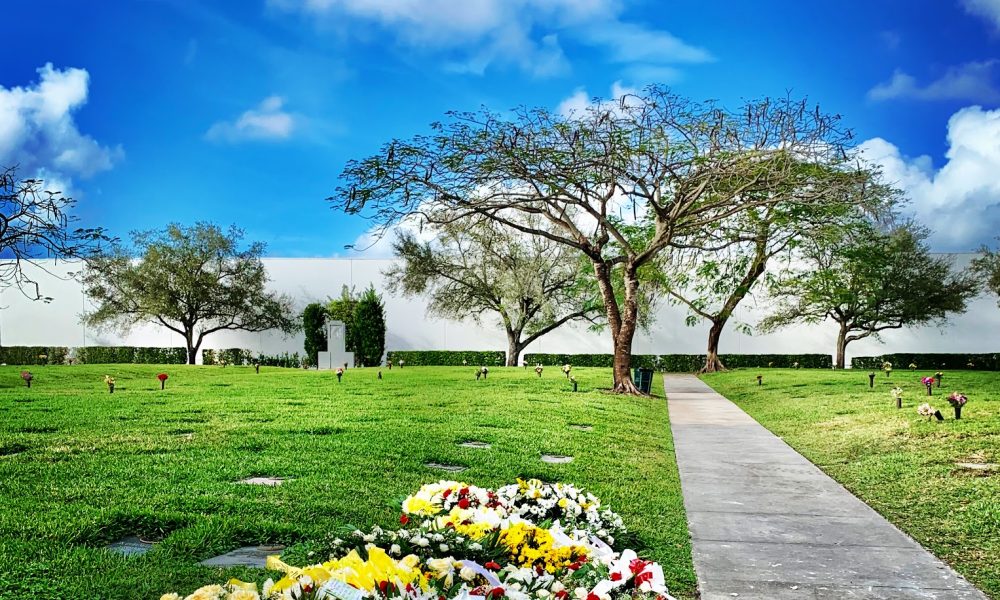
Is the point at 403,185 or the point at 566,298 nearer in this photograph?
the point at 403,185

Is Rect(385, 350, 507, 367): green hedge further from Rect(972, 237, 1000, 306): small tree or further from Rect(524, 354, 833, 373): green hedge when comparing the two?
Rect(972, 237, 1000, 306): small tree

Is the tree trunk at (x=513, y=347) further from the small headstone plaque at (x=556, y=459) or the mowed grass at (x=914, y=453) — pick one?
the small headstone plaque at (x=556, y=459)

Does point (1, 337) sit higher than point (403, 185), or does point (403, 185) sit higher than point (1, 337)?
point (403, 185)

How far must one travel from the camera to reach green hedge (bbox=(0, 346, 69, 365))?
25875mm

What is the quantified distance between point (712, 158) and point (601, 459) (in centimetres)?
788

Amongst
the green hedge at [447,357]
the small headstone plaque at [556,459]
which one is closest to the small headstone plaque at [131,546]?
the small headstone plaque at [556,459]

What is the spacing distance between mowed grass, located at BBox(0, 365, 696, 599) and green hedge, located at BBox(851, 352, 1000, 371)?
1841 cm

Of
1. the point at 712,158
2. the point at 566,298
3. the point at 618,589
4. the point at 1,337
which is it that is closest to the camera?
the point at 618,589

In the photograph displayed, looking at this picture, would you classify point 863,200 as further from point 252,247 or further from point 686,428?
point 252,247

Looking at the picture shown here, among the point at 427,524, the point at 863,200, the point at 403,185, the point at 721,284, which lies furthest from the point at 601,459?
the point at 721,284

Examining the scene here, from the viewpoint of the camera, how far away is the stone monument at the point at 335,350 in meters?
23.7

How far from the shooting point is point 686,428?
33.1 feet

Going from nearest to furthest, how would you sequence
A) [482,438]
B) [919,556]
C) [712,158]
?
[919,556]
[482,438]
[712,158]

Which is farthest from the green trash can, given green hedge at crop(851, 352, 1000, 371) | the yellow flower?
green hedge at crop(851, 352, 1000, 371)
